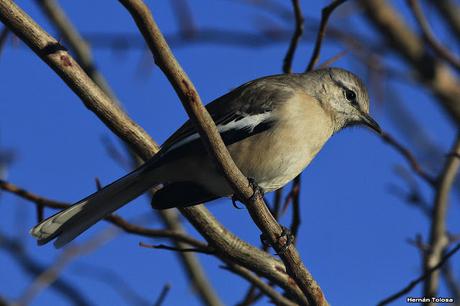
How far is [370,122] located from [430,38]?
976 millimetres

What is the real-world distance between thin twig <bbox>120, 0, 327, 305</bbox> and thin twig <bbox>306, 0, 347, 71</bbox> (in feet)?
4.38

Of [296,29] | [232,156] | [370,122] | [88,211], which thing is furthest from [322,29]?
[88,211]

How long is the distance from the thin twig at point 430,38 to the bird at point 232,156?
35.2 inches

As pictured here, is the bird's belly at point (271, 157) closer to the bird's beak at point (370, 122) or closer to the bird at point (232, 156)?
the bird at point (232, 156)

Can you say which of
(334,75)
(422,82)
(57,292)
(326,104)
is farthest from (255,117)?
(57,292)

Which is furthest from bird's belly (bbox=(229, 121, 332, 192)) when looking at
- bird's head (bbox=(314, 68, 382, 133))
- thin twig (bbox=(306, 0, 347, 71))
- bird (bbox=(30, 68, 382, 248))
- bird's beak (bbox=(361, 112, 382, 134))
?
bird's beak (bbox=(361, 112, 382, 134))

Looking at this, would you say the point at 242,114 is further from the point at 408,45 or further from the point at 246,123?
the point at 408,45

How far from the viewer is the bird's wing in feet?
14.9

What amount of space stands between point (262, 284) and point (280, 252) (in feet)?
2.49

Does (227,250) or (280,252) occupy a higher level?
(227,250)

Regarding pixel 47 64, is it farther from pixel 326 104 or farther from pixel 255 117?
pixel 326 104

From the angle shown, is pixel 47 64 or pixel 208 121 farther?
pixel 47 64

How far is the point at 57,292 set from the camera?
532 cm

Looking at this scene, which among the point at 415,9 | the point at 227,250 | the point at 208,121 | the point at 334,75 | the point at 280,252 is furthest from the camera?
the point at 334,75
